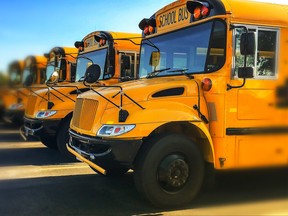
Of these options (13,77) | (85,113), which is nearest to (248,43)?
(85,113)

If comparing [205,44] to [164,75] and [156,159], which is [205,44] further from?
[156,159]

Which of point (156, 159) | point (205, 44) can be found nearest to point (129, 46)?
point (205, 44)

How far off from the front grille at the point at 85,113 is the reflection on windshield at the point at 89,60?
111 inches

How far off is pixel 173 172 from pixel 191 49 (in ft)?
5.32

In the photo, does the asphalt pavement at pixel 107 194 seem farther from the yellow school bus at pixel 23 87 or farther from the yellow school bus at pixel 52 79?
the yellow school bus at pixel 23 87

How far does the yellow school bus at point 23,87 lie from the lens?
11.0 metres

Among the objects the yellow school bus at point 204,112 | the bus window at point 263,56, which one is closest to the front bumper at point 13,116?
the yellow school bus at point 204,112

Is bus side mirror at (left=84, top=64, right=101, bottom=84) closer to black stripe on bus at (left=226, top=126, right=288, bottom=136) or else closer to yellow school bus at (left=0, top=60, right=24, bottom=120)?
black stripe on bus at (left=226, top=126, right=288, bottom=136)

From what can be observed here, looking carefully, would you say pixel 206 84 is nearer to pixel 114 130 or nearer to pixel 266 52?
pixel 266 52

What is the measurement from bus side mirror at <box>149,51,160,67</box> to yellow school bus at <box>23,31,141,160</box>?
5.95 feet

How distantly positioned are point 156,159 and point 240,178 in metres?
1.89

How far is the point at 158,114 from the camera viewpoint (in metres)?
4.68

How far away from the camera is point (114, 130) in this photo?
4641 millimetres

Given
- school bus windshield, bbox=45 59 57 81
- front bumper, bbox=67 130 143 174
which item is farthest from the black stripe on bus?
school bus windshield, bbox=45 59 57 81
